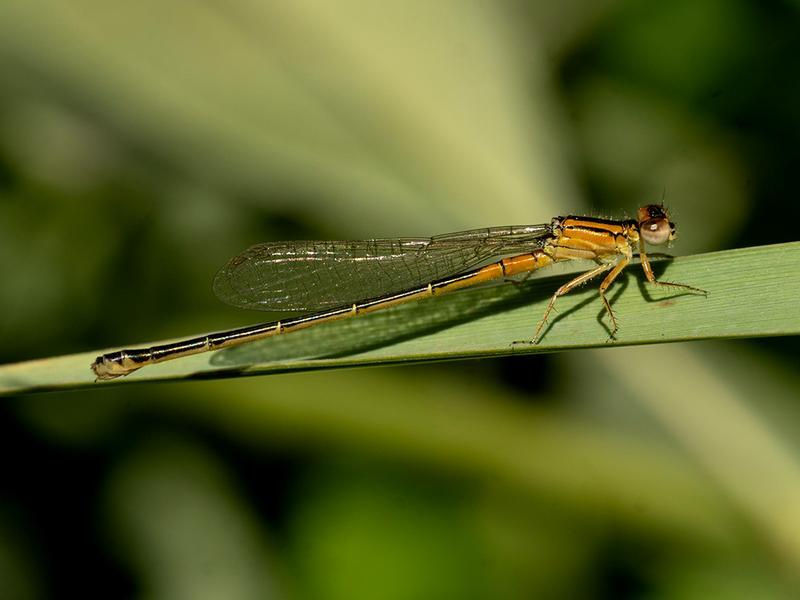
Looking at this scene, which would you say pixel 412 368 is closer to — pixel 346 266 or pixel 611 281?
pixel 346 266

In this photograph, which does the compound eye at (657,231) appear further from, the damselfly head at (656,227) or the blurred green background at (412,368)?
the blurred green background at (412,368)

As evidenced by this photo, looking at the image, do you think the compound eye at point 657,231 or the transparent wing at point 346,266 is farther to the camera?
the transparent wing at point 346,266

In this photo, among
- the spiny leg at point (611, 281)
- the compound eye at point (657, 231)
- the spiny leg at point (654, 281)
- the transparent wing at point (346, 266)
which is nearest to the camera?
the spiny leg at point (654, 281)

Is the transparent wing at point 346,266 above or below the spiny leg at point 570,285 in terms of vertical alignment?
above

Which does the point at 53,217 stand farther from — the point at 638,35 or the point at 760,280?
the point at 760,280

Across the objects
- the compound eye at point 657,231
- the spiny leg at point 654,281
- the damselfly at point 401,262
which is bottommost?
the spiny leg at point 654,281

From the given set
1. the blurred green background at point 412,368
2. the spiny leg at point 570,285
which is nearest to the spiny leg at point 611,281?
the spiny leg at point 570,285

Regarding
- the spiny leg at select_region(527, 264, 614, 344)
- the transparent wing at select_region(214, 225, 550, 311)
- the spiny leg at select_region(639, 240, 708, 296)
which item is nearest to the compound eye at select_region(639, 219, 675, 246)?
the spiny leg at select_region(639, 240, 708, 296)

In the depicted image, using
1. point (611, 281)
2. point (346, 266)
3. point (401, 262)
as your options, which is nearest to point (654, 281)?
point (611, 281)
